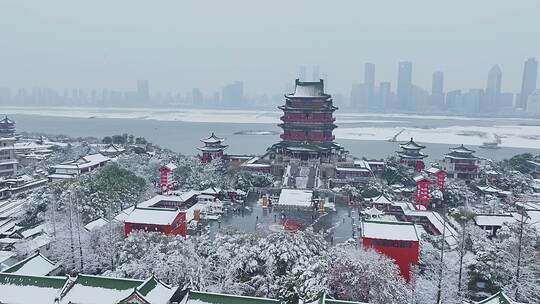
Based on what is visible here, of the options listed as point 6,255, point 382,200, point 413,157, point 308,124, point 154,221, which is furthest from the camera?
point 413,157

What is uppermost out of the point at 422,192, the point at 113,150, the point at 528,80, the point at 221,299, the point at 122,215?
the point at 528,80

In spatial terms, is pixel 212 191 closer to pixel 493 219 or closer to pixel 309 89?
pixel 309 89

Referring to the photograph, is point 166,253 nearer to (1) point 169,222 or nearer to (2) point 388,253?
(1) point 169,222

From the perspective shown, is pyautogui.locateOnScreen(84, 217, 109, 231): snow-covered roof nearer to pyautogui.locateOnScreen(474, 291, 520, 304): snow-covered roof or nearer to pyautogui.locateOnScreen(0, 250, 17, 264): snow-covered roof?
pyautogui.locateOnScreen(0, 250, 17, 264): snow-covered roof

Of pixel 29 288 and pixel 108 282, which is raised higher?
pixel 108 282

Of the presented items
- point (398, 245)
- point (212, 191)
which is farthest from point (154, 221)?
point (398, 245)

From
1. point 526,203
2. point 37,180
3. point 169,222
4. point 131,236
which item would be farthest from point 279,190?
point 37,180

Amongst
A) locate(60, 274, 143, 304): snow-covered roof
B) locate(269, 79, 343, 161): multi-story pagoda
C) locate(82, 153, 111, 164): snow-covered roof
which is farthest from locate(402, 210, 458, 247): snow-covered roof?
locate(82, 153, 111, 164): snow-covered roof
